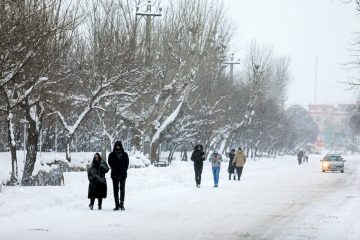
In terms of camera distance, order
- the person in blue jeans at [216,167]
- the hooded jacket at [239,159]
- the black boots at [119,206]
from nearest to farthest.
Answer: the black boots at [119,206]
the person in blue jeans at [216,167]
the hooded jacket at [239,159]

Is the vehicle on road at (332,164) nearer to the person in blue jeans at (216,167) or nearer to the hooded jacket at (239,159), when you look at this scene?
the hooded jacket at (239,159)

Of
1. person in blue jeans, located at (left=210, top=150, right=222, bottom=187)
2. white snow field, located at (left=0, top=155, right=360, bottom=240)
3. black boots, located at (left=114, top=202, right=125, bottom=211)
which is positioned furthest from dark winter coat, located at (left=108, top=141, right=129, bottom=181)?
person in blue jeans, located at (left=210, top=150, right=222, bottom=187)

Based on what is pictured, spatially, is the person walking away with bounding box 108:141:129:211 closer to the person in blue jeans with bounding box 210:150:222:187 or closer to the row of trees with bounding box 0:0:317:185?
the row of trees with bounding box 0:0:317:185

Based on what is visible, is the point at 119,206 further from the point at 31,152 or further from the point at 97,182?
the point at 31,152

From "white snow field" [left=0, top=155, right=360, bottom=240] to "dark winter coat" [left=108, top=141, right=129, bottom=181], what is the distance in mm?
910

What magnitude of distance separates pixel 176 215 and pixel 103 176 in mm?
2432

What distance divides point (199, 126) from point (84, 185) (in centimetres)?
3521

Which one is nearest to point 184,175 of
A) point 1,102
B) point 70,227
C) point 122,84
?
point 122,84

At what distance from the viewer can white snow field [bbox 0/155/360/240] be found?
44.4ft

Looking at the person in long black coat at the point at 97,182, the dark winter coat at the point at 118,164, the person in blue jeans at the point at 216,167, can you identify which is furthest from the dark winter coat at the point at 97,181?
the person in blue jeans at the point at 216,167

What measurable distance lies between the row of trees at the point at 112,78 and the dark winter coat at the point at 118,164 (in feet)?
10.9

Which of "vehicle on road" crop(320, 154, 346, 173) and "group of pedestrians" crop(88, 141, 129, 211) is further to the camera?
"vehicle on road" crop(320, 154, 346, 173)

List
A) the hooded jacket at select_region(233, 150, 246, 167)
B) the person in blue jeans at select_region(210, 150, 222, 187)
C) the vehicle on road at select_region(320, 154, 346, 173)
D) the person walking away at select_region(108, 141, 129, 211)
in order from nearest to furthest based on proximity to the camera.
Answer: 1. the person walking away at select_region(108, 141, 129, 211)
2. the person in blue jeans at select_region(210, 150, 222, 187)
3. the hooded jacket at select_region(233, 150, 246, 167)
4. the vehicle on road at select_region(320, 154, 346, 173)

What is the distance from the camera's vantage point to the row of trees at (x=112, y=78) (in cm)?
2084
